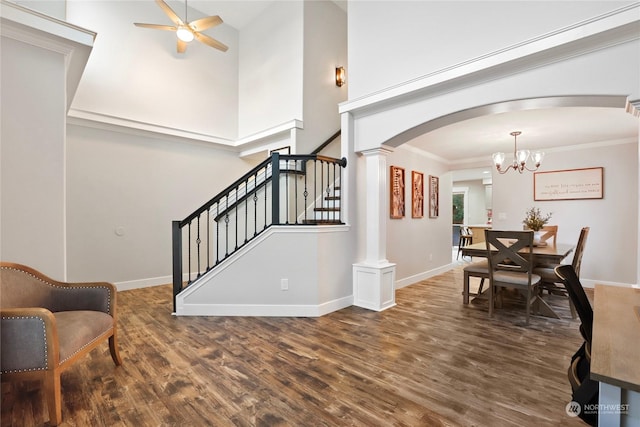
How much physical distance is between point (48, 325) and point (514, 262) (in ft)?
14.3

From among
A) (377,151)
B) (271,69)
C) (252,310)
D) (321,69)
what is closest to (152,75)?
(271,69)

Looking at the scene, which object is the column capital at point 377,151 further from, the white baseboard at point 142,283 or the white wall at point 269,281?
the white baseboard at point 142,283

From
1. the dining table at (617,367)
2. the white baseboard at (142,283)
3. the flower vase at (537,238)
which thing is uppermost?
the flower vase at (537,238)

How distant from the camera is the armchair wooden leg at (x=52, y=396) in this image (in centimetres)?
165

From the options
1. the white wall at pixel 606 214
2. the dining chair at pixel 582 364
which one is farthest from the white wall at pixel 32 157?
the white wall at pixel 606 214

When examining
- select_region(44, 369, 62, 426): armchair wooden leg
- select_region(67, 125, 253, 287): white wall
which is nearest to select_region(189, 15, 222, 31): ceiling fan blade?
select_region(67, 125, 253, 287): white wall

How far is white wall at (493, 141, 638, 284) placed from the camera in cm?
473

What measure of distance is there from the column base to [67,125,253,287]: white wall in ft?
11.4

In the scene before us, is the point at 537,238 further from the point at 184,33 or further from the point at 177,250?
the point at 184,33

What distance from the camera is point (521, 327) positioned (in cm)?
316

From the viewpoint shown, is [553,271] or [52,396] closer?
[52,396]

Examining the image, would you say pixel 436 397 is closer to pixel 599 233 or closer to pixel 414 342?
pixel 414 342

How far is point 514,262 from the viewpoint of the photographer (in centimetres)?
354

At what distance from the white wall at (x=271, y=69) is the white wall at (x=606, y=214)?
506 centimetres
